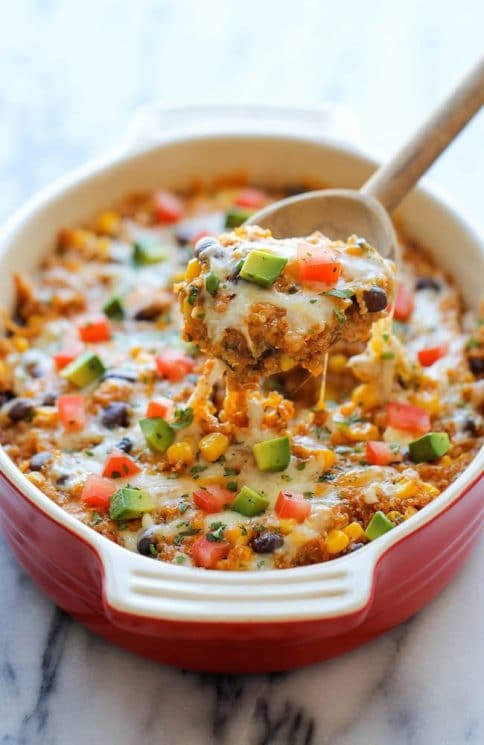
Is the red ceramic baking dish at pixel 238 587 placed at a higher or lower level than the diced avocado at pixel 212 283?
lower

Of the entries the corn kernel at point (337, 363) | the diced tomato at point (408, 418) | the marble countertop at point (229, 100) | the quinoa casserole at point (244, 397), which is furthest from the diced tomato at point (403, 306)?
the diced tomato at point (408, 418)

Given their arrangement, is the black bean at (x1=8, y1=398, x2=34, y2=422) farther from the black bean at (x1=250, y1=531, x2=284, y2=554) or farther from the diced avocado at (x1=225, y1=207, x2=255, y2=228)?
the diced avocado at (x1=225, y1=207, x2=255, y2=228)

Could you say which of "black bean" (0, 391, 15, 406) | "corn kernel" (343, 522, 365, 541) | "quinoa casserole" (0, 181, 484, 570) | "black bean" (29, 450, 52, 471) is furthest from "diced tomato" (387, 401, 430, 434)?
"black bean" (0, 391, 15, 406)

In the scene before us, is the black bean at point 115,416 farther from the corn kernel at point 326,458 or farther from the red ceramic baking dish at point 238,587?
the corn kernel at point 326,458

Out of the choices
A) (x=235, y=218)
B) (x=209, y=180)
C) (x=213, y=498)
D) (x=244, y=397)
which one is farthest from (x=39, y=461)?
(x=209, y=180)

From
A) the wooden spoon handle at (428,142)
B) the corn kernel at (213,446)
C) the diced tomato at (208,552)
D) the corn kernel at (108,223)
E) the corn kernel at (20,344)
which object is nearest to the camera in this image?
the diced tomato at (208,552)

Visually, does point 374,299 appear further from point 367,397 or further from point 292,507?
point 292,507

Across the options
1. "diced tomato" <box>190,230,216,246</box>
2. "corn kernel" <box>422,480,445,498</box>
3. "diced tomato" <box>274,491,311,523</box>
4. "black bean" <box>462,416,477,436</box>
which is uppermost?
"black bean" <box>462,416,477,436</box>
